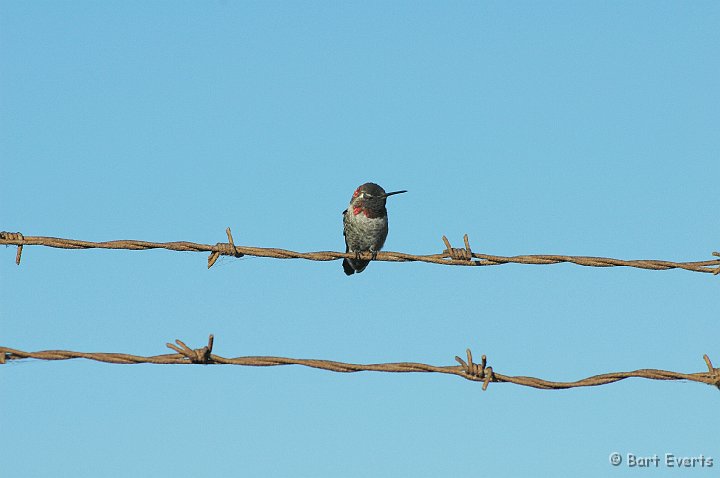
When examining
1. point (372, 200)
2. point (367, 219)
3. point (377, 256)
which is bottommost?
point (377, 256)

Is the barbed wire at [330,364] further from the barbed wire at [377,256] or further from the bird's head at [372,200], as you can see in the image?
the bird's head at [372,200]

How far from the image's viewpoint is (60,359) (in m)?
5.38

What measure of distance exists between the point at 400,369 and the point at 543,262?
128 cm

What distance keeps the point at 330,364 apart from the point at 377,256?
3.85 ft

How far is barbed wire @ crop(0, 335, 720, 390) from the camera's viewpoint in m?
5.38

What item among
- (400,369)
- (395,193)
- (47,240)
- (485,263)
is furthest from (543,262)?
(395,193)

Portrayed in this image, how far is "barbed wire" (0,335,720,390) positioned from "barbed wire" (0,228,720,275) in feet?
2.52

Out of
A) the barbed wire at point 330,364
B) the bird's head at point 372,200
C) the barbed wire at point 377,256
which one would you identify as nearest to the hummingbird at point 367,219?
the bird's head at point 372,200

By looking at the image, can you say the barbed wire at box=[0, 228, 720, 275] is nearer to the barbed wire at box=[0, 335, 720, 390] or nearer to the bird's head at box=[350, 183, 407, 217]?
the barbed wire at box=[0, 335, 720, 390]

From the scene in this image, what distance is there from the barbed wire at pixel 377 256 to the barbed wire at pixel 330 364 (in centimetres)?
77

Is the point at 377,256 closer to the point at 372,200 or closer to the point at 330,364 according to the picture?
the point at 330,364

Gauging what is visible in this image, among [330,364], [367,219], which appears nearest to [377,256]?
[330,364]

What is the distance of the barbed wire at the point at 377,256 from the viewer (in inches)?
232

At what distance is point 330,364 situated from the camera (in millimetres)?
5418
